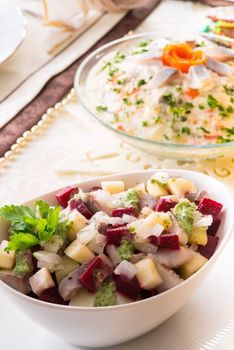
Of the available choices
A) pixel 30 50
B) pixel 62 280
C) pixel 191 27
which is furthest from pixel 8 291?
pixel 191 27

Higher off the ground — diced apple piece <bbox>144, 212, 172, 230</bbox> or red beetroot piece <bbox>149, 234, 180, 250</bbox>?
A: diced apple piece <bbox>144, 212, 172, 230</bbox>

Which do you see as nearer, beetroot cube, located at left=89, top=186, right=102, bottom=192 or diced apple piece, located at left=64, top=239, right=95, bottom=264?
diced apple piece, located at left=64, top=239, right=95, bottom=264

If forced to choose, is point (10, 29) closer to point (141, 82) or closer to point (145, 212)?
point (141, 82)

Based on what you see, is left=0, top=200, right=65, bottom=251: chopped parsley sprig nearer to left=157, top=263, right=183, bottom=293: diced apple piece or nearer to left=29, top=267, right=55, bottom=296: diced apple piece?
left=29, top=267, right=55, bottom=296: diced apple piece

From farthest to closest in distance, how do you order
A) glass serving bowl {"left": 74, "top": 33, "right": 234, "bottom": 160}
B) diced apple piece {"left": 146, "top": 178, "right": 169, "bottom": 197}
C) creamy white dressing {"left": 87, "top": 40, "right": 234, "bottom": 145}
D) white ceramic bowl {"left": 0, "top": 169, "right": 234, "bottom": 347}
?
creamy white dressing {"left": 87, "top": 40, "right": 234, "bottom": 145} → glass serving bowl {"left": 74, "top": 33, "right": 234, "bottom": 160} → diced apple piece {"left": 146, "top": 178, "right": 169, "bottom": 197} → white ceramic bowl {"left": 0, "top": 169, "right": 234, "bottom": 347}

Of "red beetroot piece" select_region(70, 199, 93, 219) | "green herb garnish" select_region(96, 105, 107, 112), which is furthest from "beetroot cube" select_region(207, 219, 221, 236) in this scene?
"green herb garnish" select_region(96, 105, 107, 112)

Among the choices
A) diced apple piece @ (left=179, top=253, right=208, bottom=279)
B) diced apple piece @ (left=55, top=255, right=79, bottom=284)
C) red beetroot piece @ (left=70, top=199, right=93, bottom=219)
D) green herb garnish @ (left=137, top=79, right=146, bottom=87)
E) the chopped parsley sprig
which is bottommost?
green herb garnish @ (left=137, top=79, right=146, bottom=87)

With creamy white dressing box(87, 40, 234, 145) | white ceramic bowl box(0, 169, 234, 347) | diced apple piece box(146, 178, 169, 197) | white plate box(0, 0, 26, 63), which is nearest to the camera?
white ceramic bowl box(0, 169, 234, 347)

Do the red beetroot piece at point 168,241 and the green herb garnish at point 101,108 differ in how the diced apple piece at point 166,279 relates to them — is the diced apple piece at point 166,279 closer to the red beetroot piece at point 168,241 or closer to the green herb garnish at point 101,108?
the red beetroot piece at point 168,241
